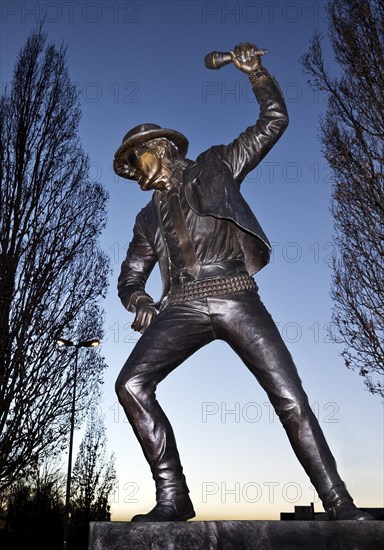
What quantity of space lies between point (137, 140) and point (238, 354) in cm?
145

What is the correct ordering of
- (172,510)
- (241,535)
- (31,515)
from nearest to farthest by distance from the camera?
1. (241,535)
2. (172,510)
3. (31,515)

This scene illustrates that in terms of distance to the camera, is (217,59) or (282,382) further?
(217,59)

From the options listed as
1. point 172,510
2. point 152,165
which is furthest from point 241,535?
point 152,165

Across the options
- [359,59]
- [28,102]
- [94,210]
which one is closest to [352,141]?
[359,59]

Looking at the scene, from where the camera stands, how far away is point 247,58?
426 cm

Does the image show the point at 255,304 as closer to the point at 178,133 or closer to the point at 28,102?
the point at 178,133

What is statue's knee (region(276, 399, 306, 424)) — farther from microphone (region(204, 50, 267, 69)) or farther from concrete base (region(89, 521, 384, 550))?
microphone (region(204, 50, 267, 69))

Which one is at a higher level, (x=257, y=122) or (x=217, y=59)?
(x=217, y=59)

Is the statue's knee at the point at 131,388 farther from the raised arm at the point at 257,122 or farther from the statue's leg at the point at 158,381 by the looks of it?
the raised arm at the point at 257,122

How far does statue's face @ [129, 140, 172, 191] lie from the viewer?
439 centimetres

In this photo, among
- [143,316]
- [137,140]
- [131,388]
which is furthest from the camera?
[137,140]

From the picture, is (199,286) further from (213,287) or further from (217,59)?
(217,59)

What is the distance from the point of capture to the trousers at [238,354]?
3564 millimetres

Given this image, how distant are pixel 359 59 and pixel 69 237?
6743 millimetres
